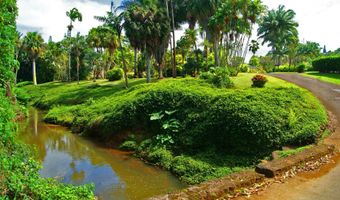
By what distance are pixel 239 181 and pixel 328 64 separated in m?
Result: 33.4

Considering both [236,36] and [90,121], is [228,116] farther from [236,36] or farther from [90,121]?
[236,36]

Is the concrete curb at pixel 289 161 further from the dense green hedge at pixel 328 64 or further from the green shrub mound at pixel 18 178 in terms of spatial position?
the dense green hedge at pixel 328 64

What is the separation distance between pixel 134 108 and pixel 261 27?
167ft

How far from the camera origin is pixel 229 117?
14.9 m

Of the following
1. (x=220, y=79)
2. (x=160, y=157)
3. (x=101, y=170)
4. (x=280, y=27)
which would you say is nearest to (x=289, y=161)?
(x=160, y=157)

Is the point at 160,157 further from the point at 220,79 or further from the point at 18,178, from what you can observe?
the point at 220,79

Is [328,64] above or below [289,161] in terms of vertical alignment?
above

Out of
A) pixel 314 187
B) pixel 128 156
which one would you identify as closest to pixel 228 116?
pixel 128 156

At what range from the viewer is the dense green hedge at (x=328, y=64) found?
115ft

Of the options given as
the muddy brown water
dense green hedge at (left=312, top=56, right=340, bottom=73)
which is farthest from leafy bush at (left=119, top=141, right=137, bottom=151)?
dense green hedge at (left=312, top=56, right=340, bottom=73)

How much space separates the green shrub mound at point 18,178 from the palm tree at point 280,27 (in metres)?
58.5

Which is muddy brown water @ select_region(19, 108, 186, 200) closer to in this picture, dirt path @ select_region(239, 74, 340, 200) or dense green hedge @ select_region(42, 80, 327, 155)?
dense green hedge @ select_region(42, 80, 327, 155)

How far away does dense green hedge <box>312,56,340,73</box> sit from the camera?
35.0 meters

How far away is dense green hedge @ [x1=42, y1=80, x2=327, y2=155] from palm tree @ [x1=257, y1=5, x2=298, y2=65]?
4597cm
